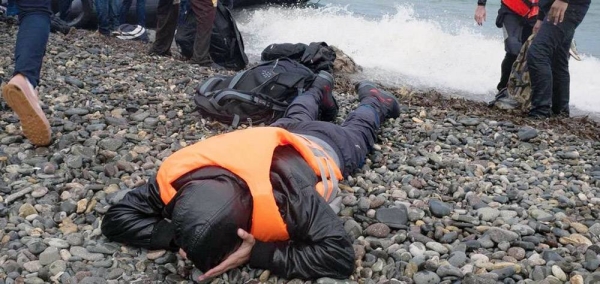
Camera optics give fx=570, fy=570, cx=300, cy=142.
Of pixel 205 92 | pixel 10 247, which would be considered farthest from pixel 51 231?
pixel 205 92

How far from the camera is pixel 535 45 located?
5918 millimetres

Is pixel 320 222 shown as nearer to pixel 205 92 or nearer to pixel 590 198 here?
pixel 590 198

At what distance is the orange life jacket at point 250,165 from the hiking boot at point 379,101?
Answer: 214cm

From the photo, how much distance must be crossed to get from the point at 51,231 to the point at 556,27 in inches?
199

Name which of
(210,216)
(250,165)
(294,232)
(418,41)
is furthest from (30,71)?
(418,41)

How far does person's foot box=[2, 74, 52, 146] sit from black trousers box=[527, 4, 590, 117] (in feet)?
15.5

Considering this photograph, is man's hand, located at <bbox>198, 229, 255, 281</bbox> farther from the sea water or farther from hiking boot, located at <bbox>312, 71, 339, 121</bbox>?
the sea water

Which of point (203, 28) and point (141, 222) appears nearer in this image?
point (141, 222)

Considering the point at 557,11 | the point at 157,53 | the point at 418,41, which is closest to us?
the point at 557,11

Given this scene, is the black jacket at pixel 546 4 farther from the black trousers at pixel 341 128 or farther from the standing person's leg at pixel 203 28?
the standing person's leg at pixel 203 28

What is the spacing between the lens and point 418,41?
44.6ft

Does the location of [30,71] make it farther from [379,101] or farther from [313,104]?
[379,101]

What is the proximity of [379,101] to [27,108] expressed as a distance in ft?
9.55

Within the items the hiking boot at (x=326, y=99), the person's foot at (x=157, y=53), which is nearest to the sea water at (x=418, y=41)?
the person's foot at (x=157, y=53)
